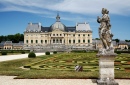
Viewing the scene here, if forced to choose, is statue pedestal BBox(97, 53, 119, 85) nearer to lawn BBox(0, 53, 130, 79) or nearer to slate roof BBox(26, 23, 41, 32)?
lawn BBox(0, 53, 130, 79)

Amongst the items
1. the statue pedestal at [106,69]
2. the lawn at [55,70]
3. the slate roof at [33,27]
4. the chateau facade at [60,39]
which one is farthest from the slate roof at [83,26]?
the statue pedestal at [106,69]

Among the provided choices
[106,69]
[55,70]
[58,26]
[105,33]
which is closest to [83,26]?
[58,26]

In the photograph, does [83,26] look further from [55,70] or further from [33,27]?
[55,70]

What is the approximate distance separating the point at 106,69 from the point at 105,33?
133 centimetres

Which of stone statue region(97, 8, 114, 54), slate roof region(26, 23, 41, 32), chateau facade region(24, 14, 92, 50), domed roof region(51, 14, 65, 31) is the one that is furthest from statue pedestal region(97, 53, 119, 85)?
slate roof region(26, 23, 41, 32)

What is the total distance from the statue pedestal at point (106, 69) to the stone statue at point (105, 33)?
8.6 inches

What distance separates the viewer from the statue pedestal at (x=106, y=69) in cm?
838

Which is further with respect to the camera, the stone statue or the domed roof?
the domed roof

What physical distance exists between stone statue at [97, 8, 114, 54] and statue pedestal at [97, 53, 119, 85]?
0.22m

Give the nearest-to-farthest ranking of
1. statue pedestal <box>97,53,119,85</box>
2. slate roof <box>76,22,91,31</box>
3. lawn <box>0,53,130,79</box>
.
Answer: statue pedestal <box>97,53,119,85</box>
lawn <box>0,53,130,79</box>
slate roof <box>76,22,91,31</box>

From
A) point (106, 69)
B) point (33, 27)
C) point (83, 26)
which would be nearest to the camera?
point (106, 69)

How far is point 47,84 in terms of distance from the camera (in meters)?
8.74

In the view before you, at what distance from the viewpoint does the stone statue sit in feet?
27.8

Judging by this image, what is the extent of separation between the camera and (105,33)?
851cm
